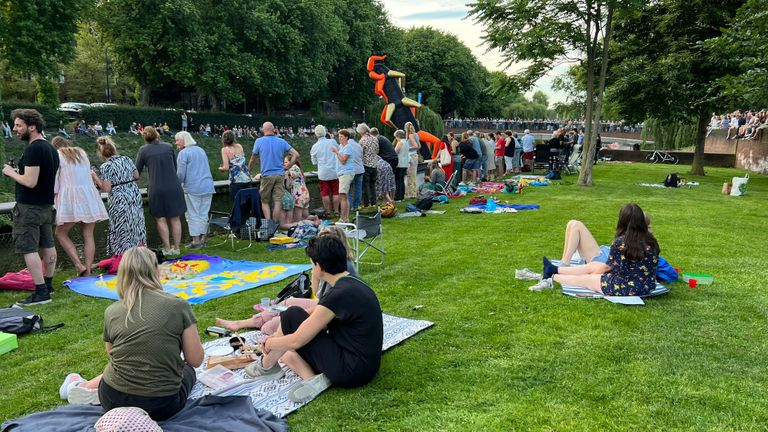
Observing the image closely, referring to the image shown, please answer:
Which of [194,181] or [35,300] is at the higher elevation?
[194,181]

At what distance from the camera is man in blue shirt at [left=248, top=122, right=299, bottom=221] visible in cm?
983

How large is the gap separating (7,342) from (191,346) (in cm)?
262

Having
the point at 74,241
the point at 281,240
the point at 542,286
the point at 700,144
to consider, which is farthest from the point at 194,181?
the point at 700,144

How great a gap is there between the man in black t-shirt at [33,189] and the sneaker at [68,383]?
2580 mm

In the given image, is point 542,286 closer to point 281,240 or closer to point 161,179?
point 281,240

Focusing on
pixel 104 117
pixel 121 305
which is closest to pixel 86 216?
pixel 121 305

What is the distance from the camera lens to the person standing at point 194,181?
28.0ft

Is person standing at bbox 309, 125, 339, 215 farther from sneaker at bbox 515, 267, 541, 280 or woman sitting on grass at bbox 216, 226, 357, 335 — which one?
woman sitting on grass at bbox 216, 226, 357, 335

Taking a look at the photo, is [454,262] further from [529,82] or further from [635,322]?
[529,82]

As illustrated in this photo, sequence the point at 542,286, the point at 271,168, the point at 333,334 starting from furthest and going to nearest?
the point at 271,168, the point at 542,286, the point at 333,334

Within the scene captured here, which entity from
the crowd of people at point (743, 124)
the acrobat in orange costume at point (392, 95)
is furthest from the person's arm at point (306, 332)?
the crowd of people at point (743, 124)

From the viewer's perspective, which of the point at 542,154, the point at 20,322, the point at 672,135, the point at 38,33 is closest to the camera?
the point at 20,322

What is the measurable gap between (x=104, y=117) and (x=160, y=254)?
87.1 feet

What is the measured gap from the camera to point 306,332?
146 inches
